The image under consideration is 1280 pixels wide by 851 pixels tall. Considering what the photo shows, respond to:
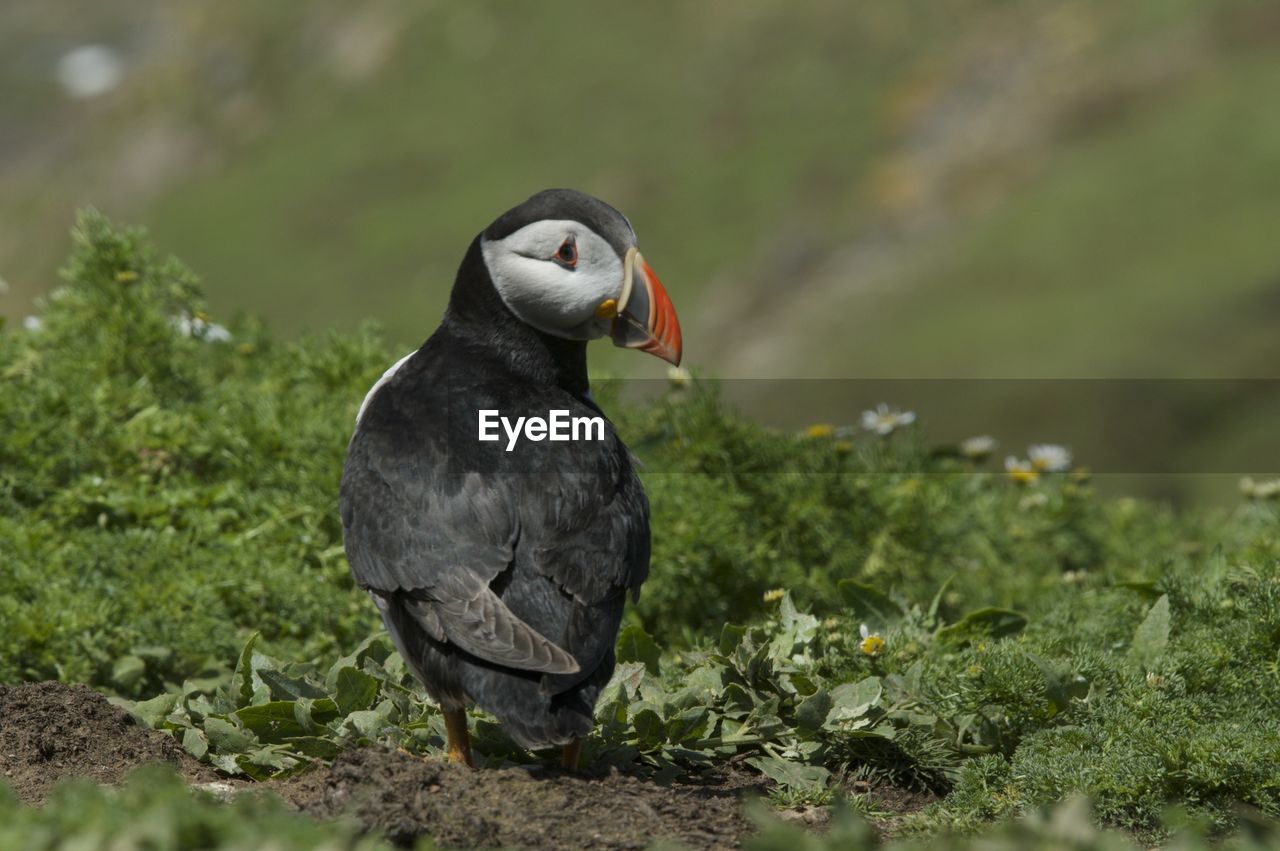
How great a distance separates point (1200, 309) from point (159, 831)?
21.0 m

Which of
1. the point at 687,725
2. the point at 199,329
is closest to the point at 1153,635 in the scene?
the point at 687,725

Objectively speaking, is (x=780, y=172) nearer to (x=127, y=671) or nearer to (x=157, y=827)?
(x=127, y=671)

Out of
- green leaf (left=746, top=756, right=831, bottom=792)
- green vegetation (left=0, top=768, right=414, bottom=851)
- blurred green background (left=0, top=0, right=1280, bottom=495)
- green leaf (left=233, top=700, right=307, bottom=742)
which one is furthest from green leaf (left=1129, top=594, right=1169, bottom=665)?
blurred green background (left=0, top=0, right=1280, bottom=495)

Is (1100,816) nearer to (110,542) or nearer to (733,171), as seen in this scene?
(110,542)

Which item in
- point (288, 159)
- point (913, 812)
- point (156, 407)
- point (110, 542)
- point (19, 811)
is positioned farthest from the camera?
point (288, 159)

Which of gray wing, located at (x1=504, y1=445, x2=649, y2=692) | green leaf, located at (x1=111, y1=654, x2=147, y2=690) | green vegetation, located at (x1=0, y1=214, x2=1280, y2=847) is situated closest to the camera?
gray wing, located at (x1=504, y1=445, x2=649, y2=692)

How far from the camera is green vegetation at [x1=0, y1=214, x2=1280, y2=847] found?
194 inches

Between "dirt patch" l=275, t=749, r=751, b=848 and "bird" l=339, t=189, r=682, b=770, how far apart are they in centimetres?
19

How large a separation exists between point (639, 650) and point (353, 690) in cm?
116

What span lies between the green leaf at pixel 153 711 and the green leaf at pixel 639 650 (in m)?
1.66

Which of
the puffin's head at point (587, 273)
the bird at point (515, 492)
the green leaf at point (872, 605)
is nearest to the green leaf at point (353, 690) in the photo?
the bird at point (515, 492)

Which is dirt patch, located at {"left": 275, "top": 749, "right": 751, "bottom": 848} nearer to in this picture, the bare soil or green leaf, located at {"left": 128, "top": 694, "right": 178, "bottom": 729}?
the bare soil

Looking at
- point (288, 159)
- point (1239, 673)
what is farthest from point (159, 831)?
point (288, 159)

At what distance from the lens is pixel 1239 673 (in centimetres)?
522
